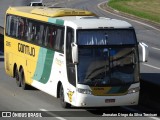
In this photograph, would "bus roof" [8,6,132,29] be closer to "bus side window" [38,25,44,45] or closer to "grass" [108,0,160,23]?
"bus side window" [38,25,44,45]

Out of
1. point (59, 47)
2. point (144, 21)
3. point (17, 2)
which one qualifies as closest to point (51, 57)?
point (59, 47)

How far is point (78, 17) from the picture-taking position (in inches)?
826

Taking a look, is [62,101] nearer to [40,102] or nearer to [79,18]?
[40,102]

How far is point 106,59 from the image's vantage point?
19.0 metres

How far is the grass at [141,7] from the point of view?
5834cm

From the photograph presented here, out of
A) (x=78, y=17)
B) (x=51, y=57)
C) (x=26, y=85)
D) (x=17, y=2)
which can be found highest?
(x=78, y=17)

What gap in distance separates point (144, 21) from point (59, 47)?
3623cm

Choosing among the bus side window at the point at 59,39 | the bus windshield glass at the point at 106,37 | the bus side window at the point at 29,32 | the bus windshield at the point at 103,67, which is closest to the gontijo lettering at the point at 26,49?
the bus side window at the point at 29,32

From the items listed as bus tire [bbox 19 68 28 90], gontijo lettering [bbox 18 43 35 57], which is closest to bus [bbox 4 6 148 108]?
gontijo lettering [bbox 18 43 35 57]

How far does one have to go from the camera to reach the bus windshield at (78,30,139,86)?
1884cm

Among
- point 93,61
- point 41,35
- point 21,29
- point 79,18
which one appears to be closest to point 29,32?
point 21,29

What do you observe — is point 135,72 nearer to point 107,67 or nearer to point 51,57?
point 107,67

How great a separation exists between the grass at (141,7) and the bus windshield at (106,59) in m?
35.7

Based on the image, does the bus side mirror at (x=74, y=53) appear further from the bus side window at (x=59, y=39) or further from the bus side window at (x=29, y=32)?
the bus side window at (x=29, y=32)
